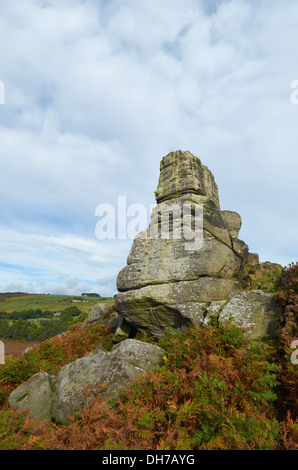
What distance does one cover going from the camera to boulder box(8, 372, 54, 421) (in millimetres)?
9430

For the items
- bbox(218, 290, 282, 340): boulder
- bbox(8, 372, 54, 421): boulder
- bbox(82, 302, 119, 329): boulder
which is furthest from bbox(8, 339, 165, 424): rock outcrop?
bbox(82, 302, 119, 329): boulder

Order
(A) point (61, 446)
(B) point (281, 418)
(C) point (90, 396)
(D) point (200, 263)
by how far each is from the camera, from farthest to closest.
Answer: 1. (D) point (200, 263)
2. (C) point (90, 396)
3. (B) point (281, 418)
4. (A) point (61, 446)

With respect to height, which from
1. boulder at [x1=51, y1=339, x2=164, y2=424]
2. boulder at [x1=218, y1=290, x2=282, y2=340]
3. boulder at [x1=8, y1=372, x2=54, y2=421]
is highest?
boulder at [x1=218, y1=290, x2=282, y2=340]

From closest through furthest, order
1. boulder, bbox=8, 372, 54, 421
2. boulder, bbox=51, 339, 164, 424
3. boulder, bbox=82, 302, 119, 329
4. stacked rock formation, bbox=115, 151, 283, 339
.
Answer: boulder, bbox=51, 339, 164, 424 → boulder, bbox=8, 372, 54, 421 → stacked rock formation, bbox=115, 151, 283, 339 → boulder, bbox=82, 302, 119, 329

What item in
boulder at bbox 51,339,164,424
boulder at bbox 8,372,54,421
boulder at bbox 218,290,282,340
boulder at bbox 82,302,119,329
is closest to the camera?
boulder at bbox 51,339,164,424

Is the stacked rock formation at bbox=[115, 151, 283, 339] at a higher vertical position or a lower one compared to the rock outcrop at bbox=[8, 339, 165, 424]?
higher

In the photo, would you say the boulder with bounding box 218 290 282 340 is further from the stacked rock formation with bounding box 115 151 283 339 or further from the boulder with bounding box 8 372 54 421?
the boulder with bounding box 8 372 54 421

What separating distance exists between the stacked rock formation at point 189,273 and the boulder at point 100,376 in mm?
3645

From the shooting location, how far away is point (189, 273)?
45.5ft

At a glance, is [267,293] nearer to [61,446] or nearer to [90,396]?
Answer: [90,396]

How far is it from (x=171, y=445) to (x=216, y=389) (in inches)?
84.5

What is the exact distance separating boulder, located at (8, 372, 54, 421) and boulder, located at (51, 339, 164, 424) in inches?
24.6
